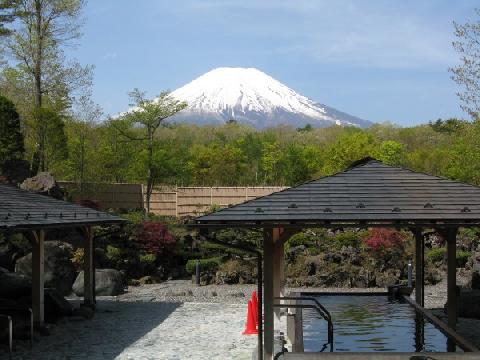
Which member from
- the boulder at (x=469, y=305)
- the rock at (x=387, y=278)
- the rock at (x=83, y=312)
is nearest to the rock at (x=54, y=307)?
the rock at (x=83, y=312)

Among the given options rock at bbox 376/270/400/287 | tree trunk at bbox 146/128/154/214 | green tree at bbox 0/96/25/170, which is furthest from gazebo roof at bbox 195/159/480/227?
tree trunk at bbox 146/128/154/214

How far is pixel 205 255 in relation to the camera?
30.8 meters

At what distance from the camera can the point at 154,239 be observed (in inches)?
1147

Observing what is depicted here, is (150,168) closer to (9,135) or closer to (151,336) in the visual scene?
(9,135)

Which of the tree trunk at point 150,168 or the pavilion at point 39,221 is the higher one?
the tree trunk at point 150,168

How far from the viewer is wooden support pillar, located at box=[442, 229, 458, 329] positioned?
12.6 m

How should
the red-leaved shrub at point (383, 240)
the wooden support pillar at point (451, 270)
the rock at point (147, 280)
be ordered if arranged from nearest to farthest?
the wooden support pillar at point (451, 270)
the rock at point (147, 280)
the red-leaved shrub at point (383, 240)

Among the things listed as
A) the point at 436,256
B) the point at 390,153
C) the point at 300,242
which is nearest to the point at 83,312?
the point at 300,242

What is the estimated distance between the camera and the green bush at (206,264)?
1087 inches

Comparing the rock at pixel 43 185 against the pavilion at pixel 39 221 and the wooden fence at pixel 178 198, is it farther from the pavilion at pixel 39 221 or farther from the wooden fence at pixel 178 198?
the pavilion at pixel 39 221

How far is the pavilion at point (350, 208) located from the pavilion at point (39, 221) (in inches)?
164

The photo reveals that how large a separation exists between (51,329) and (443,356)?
9.29 metres

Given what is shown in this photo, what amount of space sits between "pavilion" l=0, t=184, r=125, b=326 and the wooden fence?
21.9 meters

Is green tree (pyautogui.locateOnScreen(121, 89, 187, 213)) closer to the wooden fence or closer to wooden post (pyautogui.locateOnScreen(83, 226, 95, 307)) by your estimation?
the wooden fence
